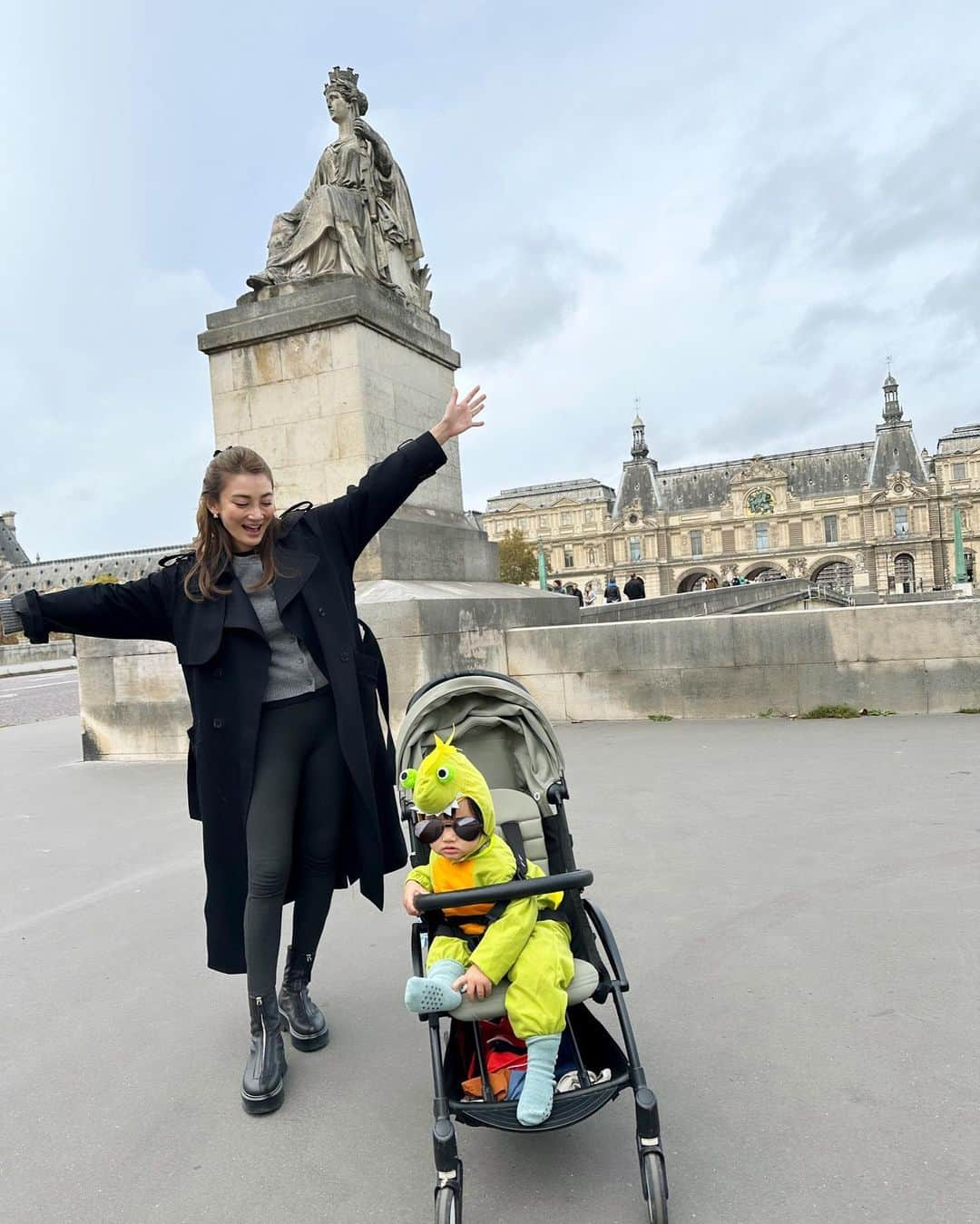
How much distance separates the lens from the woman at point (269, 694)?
3.03 m

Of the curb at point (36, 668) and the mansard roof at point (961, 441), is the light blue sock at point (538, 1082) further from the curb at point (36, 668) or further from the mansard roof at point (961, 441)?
the mansard roof at point (961, 441)

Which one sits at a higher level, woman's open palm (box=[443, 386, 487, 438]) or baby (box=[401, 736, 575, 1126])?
woman's open palm (box=[443, 386, 487, 438])

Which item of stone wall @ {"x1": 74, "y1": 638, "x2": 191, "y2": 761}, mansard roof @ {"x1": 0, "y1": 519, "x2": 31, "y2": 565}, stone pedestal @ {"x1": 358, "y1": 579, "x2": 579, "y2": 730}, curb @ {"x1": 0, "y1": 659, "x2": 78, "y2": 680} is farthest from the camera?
Answer: mansard roof @ {"x1": 0, "y1": 519, "x2": 31, "y2": 565}

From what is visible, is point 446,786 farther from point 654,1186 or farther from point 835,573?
point 835,573

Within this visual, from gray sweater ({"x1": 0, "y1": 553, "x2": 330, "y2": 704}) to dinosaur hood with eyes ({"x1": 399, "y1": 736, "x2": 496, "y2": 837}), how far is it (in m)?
0.64

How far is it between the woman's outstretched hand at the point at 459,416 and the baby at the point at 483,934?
117cm

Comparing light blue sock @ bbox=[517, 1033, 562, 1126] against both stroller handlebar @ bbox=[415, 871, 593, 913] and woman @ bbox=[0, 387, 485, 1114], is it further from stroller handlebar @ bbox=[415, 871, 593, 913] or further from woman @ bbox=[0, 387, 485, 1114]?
woman @ bbox=[0, 387, 485, 1114]

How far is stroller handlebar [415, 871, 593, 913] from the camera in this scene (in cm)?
249

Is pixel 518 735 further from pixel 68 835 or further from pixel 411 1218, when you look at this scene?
pixel 68 835

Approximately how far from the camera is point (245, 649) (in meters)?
3.06

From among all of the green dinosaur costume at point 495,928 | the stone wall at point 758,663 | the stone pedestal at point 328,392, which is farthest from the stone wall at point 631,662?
the green dinosaur costume at point 495,928

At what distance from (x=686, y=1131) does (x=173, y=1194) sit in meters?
1.37

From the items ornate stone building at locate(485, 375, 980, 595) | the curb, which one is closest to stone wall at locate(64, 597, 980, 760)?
the curb

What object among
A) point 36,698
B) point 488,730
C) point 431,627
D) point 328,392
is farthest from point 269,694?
point 36,698
